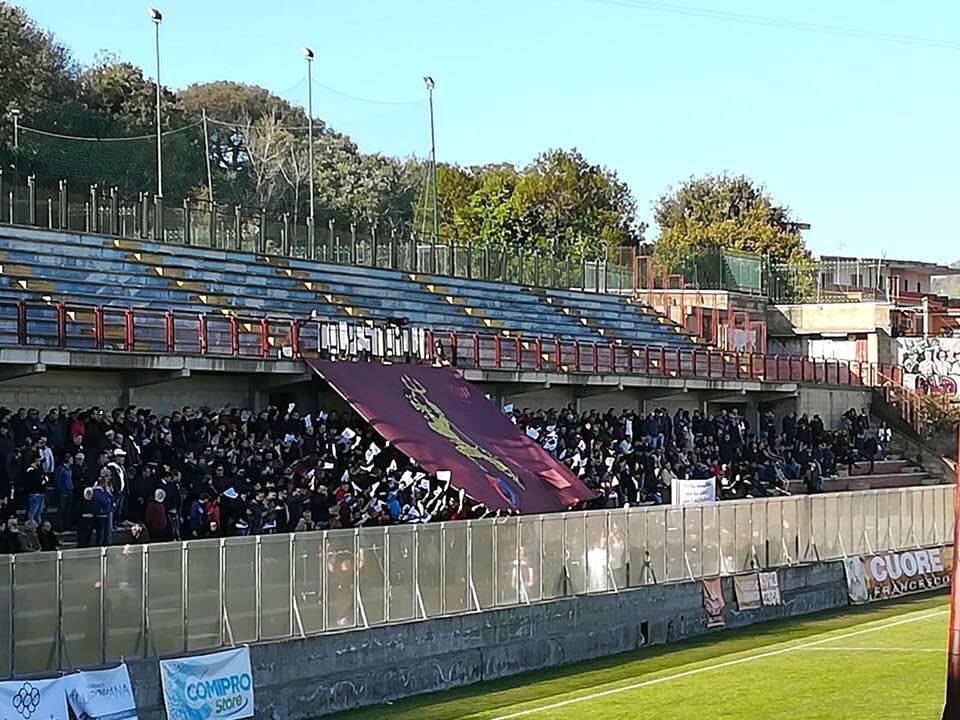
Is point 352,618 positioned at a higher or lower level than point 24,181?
lower

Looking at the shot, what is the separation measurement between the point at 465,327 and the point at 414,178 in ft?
79.2

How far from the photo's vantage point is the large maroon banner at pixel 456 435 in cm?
3828

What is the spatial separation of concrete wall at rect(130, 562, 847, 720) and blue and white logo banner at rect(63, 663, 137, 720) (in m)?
0.33

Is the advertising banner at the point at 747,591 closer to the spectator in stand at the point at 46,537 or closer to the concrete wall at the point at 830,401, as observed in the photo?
the spectator in stand at the point at 46,537

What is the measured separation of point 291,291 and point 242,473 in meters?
17.1

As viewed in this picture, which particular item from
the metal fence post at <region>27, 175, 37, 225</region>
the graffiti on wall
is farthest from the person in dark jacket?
→ the graffiti on wall

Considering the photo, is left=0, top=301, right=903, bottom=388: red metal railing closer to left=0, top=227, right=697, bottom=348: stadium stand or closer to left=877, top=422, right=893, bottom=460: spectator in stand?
left=0, top=227, right=697, bottom=348: stadium stand

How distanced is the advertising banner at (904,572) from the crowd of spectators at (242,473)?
4.74m

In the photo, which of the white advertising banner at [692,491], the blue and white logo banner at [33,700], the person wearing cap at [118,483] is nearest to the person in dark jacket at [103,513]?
the person wearing cap at [118,483]

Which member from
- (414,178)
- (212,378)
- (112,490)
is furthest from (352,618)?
(414,178)

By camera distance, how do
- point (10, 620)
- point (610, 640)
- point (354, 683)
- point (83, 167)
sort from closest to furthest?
point (10, 620) < point (354, 683) < point (610, 640) < point (83, 167)

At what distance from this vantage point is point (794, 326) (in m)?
77.2

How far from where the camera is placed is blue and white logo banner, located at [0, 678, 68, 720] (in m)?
19.5

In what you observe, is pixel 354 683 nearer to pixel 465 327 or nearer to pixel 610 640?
pixel 610 640
